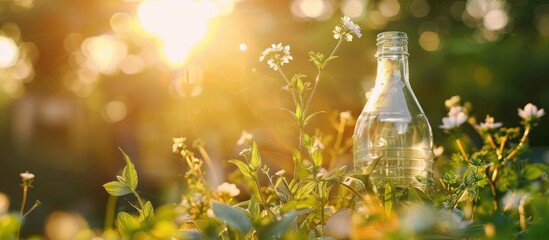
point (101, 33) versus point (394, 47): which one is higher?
point (101, 33)

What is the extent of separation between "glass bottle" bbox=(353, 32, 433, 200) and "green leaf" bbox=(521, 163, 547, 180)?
1.38 feet


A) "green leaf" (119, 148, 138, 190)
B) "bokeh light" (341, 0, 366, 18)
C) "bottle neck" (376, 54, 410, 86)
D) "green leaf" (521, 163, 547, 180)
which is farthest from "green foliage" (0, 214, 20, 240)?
"bokeh light" (341, 0, 366, 18)

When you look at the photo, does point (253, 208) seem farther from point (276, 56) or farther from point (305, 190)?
point (276, 56)

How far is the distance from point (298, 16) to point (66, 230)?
9437mm

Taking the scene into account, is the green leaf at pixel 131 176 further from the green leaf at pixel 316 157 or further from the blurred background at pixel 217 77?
the blurred background at pixel 217 77

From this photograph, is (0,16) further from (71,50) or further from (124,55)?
(124,55)

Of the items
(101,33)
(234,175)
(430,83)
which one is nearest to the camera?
(234,175)

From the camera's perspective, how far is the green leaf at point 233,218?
99cm

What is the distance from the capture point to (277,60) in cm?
157

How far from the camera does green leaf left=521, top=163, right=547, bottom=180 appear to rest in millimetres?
2094

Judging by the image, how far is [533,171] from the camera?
2096 mm

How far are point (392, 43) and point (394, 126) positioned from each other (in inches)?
8.1

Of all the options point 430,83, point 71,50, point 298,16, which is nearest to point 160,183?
point 298,16

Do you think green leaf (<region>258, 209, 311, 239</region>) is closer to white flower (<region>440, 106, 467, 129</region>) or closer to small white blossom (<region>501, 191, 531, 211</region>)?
small white blossom (<region>501, 191, 531, 211</region>)
